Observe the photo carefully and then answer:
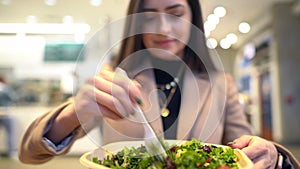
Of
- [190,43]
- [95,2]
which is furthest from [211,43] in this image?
[95,2]

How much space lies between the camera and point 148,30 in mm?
243

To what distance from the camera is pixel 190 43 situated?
0.24 metres

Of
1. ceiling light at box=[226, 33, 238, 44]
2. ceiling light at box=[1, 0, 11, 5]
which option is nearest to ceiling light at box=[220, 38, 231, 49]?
ceiling light at box=[226, 33, 238, 44]

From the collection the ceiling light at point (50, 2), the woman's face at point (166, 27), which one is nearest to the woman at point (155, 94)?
the woman's face at point (166, 27)

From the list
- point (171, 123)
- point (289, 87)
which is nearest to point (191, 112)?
point (171, 123)

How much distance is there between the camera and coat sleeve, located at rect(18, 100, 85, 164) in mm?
261

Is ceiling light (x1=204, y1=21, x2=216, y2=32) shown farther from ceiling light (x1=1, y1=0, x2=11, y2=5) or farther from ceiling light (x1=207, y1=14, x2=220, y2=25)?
ceiling light (x1=1, y1=0, x2=11, y2=5)

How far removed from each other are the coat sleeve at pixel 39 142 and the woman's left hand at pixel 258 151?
13 cm

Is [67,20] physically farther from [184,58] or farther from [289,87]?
[289,87]

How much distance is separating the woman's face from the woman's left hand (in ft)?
0.30

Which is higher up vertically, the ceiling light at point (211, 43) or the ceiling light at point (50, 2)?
the ceiling light at point (50, 2)

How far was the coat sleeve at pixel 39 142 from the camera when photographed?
0.86ft

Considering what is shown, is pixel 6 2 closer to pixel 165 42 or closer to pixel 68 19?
pixel 68 19

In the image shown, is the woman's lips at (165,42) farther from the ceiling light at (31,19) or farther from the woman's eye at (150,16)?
the ceiling light at (31,19)
